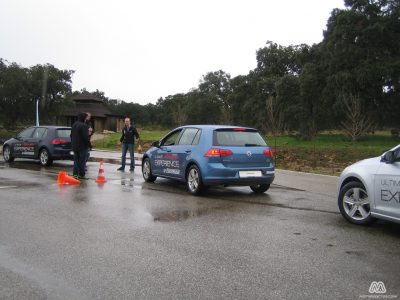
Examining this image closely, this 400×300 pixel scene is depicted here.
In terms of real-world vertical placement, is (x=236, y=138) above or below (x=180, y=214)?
above

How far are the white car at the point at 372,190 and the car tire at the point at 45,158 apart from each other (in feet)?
40.0

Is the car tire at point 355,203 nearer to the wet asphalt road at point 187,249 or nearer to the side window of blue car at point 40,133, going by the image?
the wet asphalt road at point 187,249

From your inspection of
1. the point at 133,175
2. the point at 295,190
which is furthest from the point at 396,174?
the point at 133,175

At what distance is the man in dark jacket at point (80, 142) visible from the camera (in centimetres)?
1253

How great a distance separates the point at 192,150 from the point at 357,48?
124 ft

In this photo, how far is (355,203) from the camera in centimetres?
700

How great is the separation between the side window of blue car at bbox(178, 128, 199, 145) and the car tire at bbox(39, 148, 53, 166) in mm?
7782

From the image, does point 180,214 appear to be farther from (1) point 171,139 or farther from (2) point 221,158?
(1) point 171,139

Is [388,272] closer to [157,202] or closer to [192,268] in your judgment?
[192,268]

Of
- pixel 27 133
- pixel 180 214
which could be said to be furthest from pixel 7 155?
pixel 180 214

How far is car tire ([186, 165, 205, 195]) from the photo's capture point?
9672mm

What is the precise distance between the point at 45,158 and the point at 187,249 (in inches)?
497

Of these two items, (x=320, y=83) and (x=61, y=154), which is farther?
(x=320, y=83)

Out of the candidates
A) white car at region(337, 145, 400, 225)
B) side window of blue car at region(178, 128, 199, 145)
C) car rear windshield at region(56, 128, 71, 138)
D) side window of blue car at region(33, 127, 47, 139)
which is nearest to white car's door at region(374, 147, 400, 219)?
white car at region(337, 145, 400, 225)
